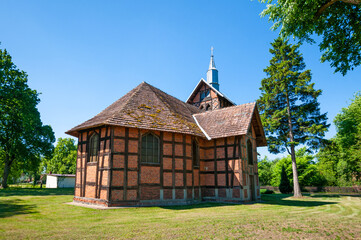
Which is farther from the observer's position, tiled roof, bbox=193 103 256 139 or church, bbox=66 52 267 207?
tiled roof, bbox=193 103 256 139

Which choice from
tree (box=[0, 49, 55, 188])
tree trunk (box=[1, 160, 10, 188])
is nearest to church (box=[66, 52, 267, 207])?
tree (box=[0, 49, 55, 188])

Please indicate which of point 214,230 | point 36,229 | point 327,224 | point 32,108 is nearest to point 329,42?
point 327,224

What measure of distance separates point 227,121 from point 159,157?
7.24 m

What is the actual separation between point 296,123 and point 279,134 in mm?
2277

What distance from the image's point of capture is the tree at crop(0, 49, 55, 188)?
26.6 meters

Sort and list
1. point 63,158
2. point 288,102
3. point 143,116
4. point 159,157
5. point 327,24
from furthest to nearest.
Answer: point 63,158 < point 288,102 < point 143,116 < point 159,157 < point 327,24

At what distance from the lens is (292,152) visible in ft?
89.9

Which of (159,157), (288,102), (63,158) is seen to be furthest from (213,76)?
(63,158)

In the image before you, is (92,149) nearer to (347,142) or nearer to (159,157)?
(159,157)

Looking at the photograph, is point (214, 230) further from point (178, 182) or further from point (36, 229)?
point (178, 182)

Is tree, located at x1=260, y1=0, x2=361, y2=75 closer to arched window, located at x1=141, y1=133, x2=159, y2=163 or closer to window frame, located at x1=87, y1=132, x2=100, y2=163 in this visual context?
arched window, located at x1=141, y1=133, x2=159, y2=163

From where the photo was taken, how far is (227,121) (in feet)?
65.3

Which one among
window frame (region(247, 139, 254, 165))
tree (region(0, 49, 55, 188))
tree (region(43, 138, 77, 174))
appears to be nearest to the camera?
window frame (region(247, 139, 254, 165))

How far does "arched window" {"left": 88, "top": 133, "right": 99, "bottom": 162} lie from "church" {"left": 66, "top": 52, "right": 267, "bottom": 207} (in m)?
0.07
